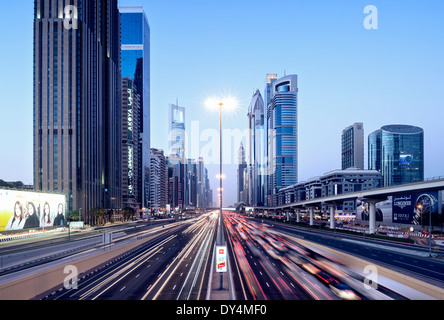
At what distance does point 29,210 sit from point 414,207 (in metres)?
114

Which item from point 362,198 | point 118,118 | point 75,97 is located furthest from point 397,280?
point 118,118

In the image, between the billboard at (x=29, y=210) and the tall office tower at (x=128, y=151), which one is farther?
the tall office tower at (x=128, y=151)

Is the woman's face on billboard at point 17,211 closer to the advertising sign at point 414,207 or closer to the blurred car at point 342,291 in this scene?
the blurred car at point 342,291

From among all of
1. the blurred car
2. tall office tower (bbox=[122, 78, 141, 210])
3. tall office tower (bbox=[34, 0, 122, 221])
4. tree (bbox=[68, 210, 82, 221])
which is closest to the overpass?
the blurred car

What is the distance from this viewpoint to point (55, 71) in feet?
387

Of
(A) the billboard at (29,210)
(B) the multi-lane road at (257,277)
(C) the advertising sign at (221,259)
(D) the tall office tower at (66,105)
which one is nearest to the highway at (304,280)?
(B) the multi-lane road at (257,277)

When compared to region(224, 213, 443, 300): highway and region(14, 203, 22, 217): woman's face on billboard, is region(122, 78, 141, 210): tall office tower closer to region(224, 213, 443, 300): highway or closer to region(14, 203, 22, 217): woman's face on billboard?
region(14, 203, 22, 217): woman's face on billboard

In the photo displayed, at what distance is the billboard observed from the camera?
64.5 meters

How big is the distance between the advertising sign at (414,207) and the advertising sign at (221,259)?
92729 mm

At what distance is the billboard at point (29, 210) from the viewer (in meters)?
64.5

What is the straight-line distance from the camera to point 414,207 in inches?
4035

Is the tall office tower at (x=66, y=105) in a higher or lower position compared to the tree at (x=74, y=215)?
higher
